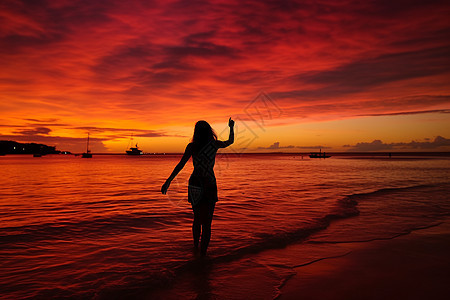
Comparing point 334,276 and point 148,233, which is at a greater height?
point 334,276

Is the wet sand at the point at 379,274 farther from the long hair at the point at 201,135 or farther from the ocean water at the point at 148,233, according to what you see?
the long hair at the point at 201,135

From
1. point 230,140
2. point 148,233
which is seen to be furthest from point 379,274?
point 148,233

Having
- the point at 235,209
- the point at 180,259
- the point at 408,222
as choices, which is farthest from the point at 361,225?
the point at 180,259

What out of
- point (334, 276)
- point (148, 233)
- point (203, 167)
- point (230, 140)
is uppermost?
point (230, 140)

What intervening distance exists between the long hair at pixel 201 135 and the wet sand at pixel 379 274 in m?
2.72

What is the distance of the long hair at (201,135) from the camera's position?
17.0ft

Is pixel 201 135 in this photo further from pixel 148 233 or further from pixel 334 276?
pixel 148 233

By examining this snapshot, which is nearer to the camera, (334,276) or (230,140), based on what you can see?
(334,276)

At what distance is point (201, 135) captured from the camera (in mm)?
5184

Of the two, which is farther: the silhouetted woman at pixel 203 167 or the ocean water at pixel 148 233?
the silhouetted woman at pixel 203 167

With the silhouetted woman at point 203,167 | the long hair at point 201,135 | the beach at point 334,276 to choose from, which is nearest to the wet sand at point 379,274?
the beach at point 334,276

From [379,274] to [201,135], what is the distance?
388 centimetres

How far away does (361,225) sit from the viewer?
8648 millimetres

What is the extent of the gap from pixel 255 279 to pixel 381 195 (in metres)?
12.6
